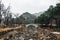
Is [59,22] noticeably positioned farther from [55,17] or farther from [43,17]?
[43,17]

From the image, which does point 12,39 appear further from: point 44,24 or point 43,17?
point 44,24

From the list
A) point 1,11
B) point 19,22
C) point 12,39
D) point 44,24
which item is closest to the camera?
point 12,39

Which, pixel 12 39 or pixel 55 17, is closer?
pixel 12 39

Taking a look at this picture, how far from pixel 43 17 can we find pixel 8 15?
15854mm

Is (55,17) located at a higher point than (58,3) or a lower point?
lower

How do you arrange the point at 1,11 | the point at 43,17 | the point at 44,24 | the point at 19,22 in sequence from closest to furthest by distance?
the point at 43,17, the point at 44,24, the point at 1,11, the point at 19,22

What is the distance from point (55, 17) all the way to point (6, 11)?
18.0m

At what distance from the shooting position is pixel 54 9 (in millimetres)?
37875

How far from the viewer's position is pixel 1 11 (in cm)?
4991

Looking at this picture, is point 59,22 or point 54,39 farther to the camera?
point 59,22

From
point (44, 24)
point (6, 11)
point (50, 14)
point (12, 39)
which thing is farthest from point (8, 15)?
point (12, 39)

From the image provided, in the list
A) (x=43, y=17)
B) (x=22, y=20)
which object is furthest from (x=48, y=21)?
(x=22, y=20)

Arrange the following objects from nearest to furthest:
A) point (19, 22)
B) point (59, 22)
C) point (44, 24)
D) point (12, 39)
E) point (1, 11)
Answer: point (12, 39) < point (59, 22) < point (44, 24) < point (1, 11) < point (19, 22)

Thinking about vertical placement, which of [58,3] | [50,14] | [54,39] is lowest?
[54,39]
